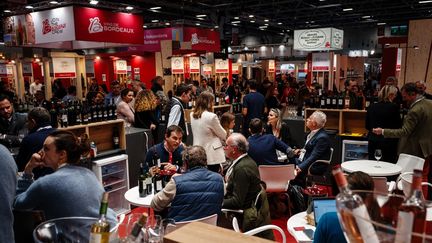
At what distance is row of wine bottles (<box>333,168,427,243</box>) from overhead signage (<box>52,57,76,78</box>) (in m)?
11.7

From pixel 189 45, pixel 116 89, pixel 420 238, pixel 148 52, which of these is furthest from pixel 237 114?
pixel 420 238

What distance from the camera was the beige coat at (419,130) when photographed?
457cm

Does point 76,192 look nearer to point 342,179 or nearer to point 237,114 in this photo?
point 342,179

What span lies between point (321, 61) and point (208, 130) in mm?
10070

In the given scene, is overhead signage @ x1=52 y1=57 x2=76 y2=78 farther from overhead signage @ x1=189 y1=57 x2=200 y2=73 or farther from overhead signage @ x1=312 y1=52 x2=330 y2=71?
overhead signage @ x1=312 y1=52 x2=330 y2=71

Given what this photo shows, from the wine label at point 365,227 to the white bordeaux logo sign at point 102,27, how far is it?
25.8 feet

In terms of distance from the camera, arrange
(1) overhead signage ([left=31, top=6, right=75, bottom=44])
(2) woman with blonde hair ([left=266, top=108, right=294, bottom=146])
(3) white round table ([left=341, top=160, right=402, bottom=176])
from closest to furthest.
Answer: (3) white round table ([left=341, top=160, right=402, bottom=176])
(2) woman with blonde hair ([left=266, top=108, right=294, bottom=146])
(1) overhead signage ([left=31, top=6, right=75, bottom=44])

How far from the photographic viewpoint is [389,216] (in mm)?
908

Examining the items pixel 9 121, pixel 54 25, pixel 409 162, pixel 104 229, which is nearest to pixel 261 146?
pixel 409 162

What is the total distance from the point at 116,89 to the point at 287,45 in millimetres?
19968

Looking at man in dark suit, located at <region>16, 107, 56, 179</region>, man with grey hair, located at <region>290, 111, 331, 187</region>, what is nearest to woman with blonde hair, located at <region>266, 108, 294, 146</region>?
man with grey hair, located at <region>290, 111, 331, 187</region>

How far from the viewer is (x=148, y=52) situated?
1416 centimetres

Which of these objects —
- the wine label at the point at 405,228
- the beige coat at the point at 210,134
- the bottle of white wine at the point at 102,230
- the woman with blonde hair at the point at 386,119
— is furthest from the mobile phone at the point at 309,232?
the woman with blonde hair at the point at 386,119

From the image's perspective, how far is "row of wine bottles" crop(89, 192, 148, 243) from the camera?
1121 mm
